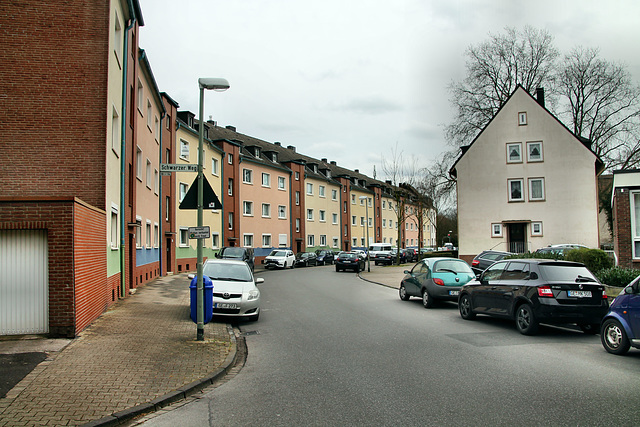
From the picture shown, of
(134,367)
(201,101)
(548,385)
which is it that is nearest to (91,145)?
(201,101)

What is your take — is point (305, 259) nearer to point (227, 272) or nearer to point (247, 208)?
point (247, 208)

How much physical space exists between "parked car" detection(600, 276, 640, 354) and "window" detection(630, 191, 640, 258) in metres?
12.0

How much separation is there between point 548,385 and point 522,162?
32.7 m

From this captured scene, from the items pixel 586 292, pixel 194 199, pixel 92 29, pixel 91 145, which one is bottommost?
pixel 586 292

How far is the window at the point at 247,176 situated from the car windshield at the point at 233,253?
14745 mm

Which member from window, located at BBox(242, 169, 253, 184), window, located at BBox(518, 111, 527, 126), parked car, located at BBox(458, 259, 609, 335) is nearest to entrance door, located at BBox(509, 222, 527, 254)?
window, located at BBox(518, 111, 527, 126)

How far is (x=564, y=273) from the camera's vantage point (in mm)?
10297

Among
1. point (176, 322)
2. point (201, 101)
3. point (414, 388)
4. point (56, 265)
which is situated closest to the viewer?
point (414, 388)

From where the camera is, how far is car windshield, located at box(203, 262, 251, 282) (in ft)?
44.5

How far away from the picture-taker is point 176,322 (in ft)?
38.4

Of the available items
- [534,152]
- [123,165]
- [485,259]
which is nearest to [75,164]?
[123,165]

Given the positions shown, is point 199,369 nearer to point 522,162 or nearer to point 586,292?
point 586,292

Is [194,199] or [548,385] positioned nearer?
[548,385]

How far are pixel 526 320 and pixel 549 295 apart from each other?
0.76m
